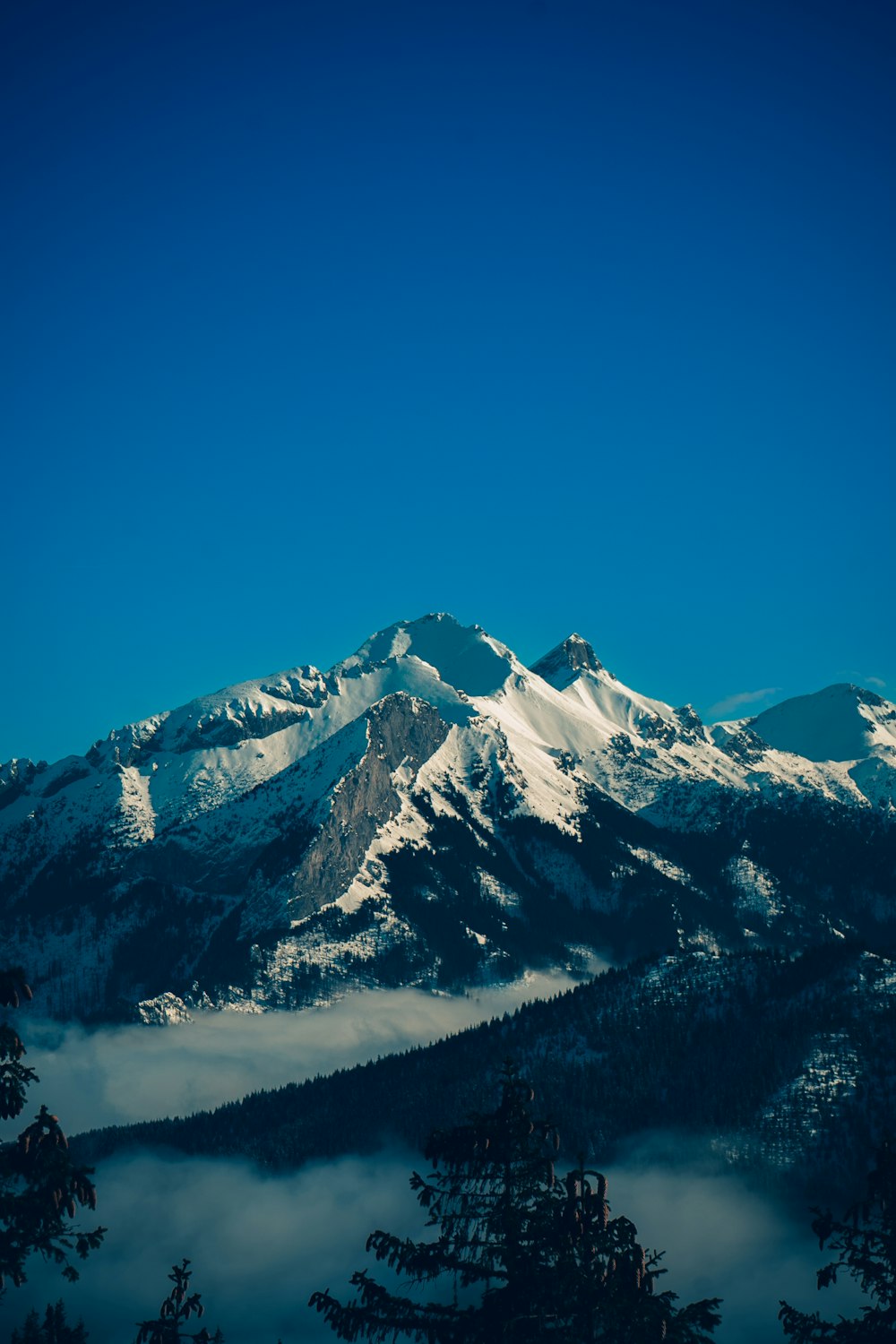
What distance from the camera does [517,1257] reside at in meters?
56.0

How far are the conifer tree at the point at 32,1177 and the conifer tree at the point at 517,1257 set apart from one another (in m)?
9.95

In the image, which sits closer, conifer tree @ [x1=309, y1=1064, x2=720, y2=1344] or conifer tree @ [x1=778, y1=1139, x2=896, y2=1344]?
conifer tree @ [x1=309, y1=1064, x2=720, y2=1344]

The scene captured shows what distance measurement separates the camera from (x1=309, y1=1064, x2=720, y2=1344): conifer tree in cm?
5475

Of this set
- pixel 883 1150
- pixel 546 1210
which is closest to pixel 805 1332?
pixel 883 1150

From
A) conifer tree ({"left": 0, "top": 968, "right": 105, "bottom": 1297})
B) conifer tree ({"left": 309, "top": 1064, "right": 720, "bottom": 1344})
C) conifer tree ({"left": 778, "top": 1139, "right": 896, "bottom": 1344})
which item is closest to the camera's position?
conifer tree ({"left": 0, "top": 968, "right": 105, "bottom": 1297})

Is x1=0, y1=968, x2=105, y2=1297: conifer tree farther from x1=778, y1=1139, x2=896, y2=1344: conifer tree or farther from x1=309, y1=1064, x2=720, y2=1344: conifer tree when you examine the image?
x1=778, y1=1139, x2=896, y2=1344: conifer tree

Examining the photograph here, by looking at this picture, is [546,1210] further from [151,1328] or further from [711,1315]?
[151,1328]

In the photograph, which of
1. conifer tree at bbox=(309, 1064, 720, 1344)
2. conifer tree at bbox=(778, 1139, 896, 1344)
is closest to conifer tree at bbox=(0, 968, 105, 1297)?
conifer tree at bbox=(309, 1064, 720, 1344)

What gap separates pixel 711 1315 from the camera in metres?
55.7

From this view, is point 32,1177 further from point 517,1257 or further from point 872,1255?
point 872,1255

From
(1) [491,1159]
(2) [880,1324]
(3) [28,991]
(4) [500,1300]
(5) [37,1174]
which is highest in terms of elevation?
(3) [28,991]

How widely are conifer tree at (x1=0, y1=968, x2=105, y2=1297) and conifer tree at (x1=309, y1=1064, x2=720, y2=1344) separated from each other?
9.95 meters

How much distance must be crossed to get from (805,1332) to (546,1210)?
1242cm

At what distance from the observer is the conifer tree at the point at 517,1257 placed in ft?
180
